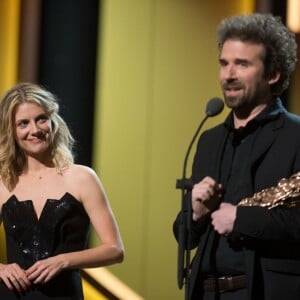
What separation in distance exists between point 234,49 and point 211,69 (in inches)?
75.3

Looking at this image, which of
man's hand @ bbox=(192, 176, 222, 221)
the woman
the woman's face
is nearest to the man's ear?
man's hand @ bbox=(192, 176, 222, 221)

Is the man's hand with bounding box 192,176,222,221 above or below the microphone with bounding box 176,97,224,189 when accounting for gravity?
below

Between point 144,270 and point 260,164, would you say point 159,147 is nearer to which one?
point 144,270

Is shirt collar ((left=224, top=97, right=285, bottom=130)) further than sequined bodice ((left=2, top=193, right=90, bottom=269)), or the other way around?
sequined bodice ((left=2, top=193, right=90, bottom=269))

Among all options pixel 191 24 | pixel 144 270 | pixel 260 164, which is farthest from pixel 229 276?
pixel 191 24

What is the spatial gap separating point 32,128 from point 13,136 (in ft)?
0.34

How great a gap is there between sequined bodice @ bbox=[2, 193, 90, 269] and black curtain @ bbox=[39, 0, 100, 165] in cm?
134

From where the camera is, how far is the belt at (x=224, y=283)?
2.13 meters

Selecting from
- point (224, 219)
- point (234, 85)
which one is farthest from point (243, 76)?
point (224, 219)

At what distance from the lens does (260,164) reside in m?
2.19

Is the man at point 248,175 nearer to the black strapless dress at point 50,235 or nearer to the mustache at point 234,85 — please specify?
the mustache at point 234,85

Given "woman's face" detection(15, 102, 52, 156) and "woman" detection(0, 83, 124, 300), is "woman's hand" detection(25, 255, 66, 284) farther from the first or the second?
"woman's face" detection(15, 102, 52, 156)

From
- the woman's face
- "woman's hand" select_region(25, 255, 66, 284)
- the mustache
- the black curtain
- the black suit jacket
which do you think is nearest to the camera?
the black suit jacket

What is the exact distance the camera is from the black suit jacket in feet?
6.74
